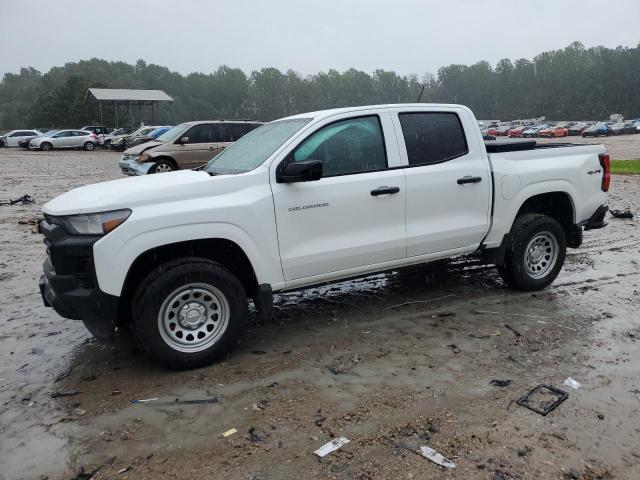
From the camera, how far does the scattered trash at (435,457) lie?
9.84 ft

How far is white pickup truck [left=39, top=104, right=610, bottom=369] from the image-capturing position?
392cm

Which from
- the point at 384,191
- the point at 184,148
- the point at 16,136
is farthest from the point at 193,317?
the point at 16,136

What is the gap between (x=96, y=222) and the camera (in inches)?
152

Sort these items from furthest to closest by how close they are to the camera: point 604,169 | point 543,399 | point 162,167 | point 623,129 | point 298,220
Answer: point 623,129
point 162,167
point 604,169
point 298,220
point 543,399

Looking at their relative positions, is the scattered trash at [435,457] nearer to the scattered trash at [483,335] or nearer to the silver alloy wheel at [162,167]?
the scattered trash at [483,335]

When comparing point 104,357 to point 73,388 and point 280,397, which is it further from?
point 280,397

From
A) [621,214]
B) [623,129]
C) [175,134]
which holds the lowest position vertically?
[623,129]

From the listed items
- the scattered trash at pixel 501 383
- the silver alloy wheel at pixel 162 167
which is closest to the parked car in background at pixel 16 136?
the silver alloy wheel at pixel 162 167

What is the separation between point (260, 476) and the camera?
294 cm

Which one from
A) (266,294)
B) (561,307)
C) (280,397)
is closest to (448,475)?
(280,397)

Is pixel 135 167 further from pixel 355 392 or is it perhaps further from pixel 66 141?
pixel 66 141

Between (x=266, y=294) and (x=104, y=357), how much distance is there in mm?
1471

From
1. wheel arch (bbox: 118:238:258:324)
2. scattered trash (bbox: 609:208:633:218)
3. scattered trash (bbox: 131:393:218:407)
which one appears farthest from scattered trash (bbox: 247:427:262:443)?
scattered trash (bbox: 609:208:633:218)

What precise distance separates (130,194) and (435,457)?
2.72 meters
